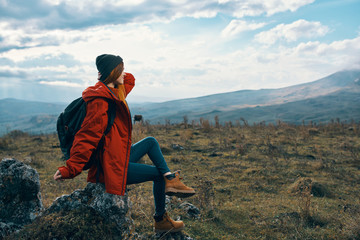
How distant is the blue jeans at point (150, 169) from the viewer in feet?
10.2

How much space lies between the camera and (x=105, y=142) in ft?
9.13

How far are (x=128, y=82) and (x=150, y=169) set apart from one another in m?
1.13

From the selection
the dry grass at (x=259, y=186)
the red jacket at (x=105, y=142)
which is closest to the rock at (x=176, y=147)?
the dry grass at (x=259, y=186)

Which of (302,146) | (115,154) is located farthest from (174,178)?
(302,146)

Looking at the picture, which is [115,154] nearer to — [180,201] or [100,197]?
[100,197]

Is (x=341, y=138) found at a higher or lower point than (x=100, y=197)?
lower

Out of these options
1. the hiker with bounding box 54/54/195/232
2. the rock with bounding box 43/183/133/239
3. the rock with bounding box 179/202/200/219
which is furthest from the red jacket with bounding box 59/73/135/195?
the rock with bounding box 179/202/200/219

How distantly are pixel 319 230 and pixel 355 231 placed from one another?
20.8 inches

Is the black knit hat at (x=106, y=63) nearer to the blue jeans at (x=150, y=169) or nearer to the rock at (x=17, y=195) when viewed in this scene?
the blue jeans at (x=150, y=169)

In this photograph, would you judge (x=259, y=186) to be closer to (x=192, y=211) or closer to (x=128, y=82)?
(x=192, y=211)

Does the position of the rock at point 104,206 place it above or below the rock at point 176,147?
above

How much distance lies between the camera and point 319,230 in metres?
4.32

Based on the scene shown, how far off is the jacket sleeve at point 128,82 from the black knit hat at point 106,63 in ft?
1.08

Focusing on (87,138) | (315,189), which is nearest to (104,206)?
(87,138)
